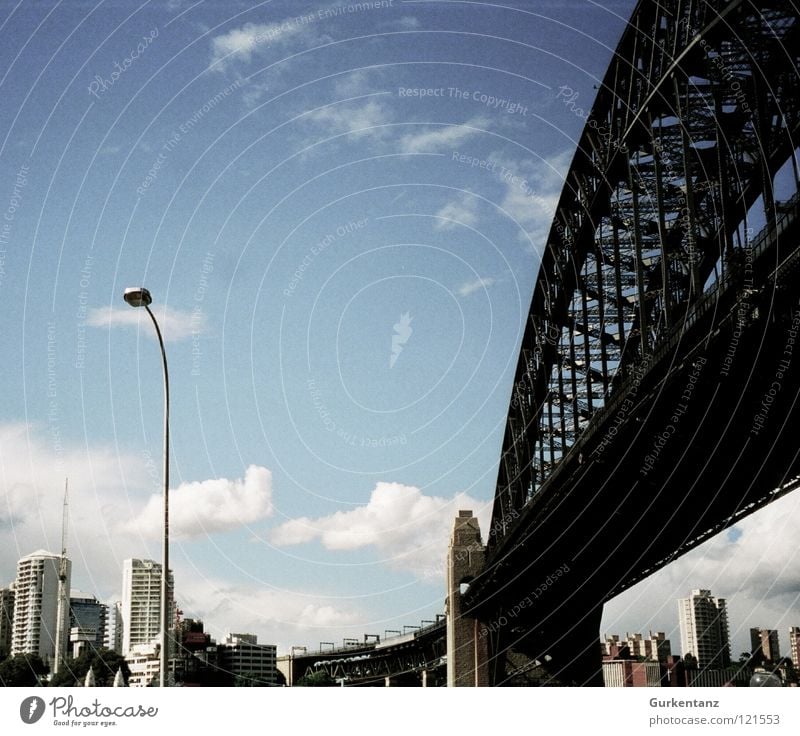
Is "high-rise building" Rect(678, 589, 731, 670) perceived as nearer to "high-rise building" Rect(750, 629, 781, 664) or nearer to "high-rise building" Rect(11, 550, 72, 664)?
"high-rise building" Rect(750, 629, 781, 664)

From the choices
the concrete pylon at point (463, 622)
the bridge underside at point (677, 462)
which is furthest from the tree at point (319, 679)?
the bridge underside at point (677, 462)

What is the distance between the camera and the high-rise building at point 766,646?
5325 centimetres

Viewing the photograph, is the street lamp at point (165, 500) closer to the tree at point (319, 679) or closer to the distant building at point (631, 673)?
the distant building at point (631, 673)

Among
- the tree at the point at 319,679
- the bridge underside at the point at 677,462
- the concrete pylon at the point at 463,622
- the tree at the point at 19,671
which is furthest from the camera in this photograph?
the tree at the point at 319,679

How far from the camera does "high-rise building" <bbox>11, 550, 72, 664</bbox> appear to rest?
112938 mm

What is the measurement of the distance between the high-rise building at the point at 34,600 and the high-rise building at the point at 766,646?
72.8 m

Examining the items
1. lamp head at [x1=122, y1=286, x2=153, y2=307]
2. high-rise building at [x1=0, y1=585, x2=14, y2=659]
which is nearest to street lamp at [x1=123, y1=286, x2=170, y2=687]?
lamp head at [x1=122, y1=286, x2=153, y2=307]

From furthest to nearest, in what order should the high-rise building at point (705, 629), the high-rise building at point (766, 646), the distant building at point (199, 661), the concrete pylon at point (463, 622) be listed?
the distant building at point (199, 661) < the high-rise building at point (705, 629) < the concrete pylon at point (463, 622) < the high-rise building at point (766, 646)

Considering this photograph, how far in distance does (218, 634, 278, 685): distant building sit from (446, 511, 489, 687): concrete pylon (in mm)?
68080

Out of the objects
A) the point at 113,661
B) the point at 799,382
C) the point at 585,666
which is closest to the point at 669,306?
the point at 799,382

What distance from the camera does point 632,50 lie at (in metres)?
47.2

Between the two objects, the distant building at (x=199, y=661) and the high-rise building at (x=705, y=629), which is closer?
the high-rise building at (x=705, y=629)

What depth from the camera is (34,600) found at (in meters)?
117
